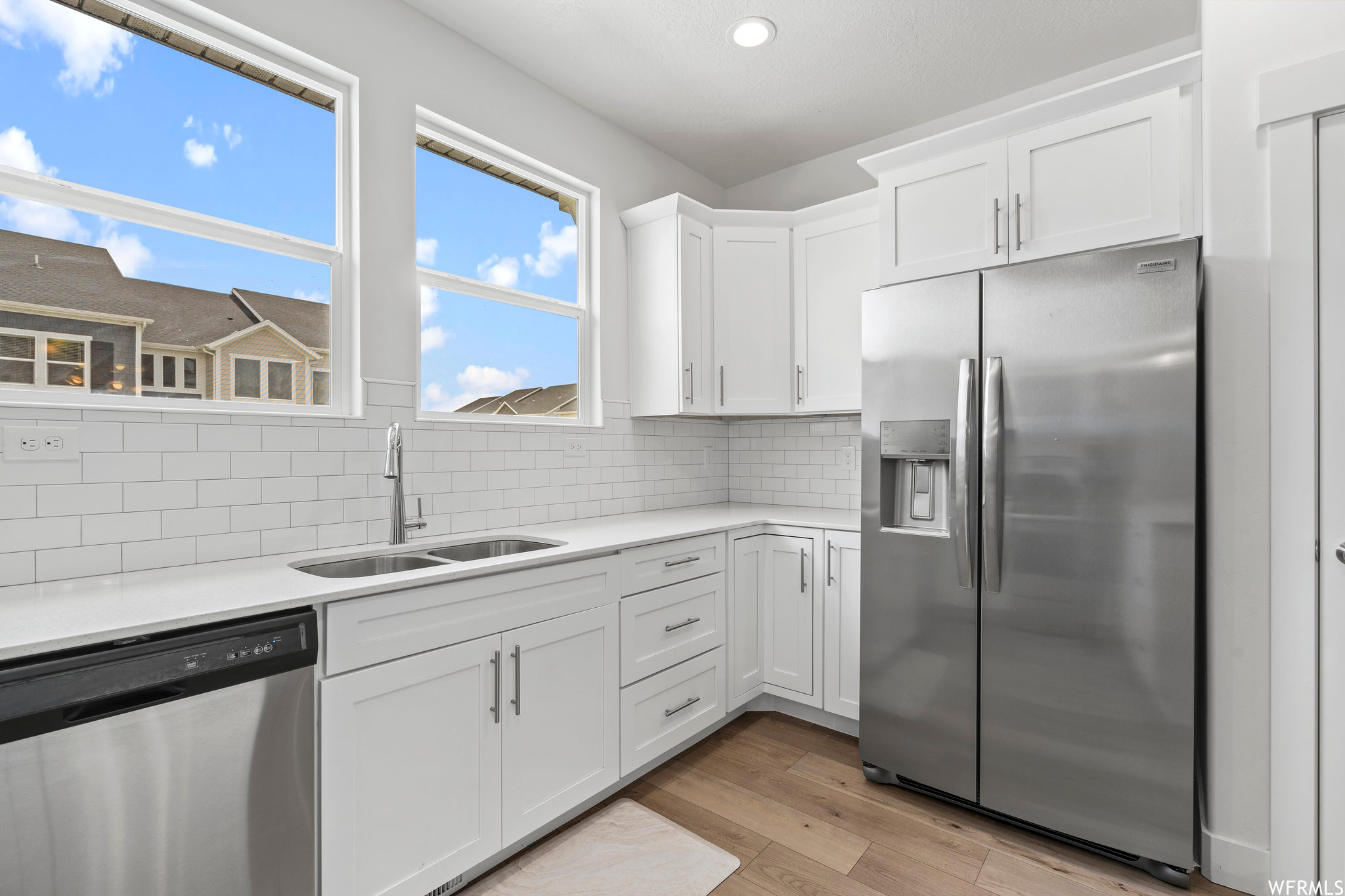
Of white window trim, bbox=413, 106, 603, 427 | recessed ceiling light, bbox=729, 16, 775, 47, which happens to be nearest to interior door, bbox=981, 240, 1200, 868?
recessed ceiling light, bbox=729, 16, 775, 47

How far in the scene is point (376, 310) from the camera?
2281mm

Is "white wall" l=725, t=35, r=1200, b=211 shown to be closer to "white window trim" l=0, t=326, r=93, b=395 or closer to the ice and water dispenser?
the ice and water dispenser

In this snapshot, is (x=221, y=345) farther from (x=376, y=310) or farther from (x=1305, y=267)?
(x=1305, y=267)

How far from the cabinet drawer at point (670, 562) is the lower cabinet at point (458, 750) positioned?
187 millimetres

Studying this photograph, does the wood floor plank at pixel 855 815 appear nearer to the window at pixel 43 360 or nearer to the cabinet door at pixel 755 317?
the cabinet door at pixel 755 317

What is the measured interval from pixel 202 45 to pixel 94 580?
164 cm

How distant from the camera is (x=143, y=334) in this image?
1.85 m

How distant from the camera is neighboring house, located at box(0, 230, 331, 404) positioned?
5.44ft

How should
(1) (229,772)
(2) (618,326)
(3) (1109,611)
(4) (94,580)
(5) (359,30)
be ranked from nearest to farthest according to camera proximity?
(1) (229,772) < (4) (94,580) < (3) (1109,611) < (5) (359,30) < (2) (618,326)

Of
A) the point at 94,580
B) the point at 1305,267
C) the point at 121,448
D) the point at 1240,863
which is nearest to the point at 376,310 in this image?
the point at 121,448

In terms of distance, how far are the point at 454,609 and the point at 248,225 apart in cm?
143

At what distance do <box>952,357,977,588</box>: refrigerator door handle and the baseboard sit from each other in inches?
38.1

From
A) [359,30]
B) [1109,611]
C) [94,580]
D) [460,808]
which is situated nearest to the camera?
[94,580]

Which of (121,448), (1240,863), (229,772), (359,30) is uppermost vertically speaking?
(359,30)
